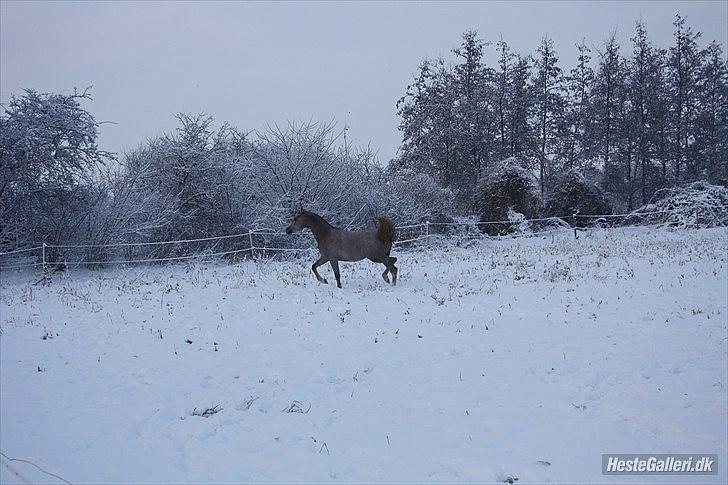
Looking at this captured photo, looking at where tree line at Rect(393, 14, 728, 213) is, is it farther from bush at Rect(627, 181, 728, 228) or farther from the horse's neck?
the horse's neck

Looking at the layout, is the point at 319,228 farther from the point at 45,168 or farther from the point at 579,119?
the point at 579,119

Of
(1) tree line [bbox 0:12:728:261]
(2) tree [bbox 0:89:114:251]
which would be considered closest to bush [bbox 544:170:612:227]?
(1) tree line [bbox 0:12:728:261]

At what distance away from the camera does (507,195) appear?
2855 cm

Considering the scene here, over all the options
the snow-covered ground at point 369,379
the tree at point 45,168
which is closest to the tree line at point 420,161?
the tree at point 45,168

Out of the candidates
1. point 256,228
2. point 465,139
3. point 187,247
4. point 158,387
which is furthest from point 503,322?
point 465,139

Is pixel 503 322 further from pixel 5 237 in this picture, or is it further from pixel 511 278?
pixel 5 237

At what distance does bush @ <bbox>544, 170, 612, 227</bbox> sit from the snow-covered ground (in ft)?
54.0

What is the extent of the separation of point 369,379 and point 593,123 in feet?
109

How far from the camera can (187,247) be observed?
22.4 m

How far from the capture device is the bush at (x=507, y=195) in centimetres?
2823

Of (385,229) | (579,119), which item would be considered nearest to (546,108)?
(579,119)

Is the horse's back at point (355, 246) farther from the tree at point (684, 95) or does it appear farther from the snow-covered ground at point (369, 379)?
the tree at point (684, 95)

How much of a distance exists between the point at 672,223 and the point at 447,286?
1945 centimetres

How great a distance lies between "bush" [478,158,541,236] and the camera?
2823cm
